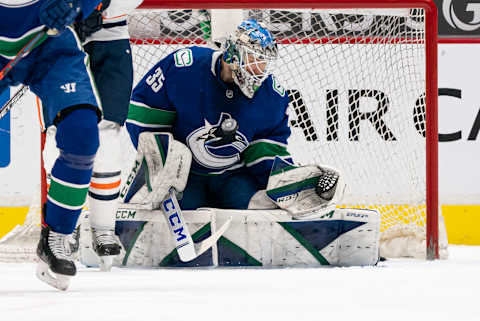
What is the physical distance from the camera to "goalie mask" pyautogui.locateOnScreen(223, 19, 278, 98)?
2684 mm

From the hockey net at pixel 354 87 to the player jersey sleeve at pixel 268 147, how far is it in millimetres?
663

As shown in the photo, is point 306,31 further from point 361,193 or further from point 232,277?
point 232,277

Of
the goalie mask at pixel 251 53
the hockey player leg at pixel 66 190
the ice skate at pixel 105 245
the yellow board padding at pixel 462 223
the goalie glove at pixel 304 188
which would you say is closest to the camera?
the hockey player leg at pixel 66 190

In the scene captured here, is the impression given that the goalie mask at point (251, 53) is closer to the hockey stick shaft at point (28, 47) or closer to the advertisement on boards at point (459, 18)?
the hockey stick shaft at point (28, 47)

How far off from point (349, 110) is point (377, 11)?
2.15 feet

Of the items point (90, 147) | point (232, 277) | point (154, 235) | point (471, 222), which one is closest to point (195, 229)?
point (154, 235)

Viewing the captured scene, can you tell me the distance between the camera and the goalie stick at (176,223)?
8.87 feet

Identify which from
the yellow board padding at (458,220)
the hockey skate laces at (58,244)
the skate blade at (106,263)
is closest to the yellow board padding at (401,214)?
the yellow board padding at (458,220)

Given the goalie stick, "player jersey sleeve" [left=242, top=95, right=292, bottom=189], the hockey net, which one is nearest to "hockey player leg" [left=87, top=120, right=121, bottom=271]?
the goalie stick

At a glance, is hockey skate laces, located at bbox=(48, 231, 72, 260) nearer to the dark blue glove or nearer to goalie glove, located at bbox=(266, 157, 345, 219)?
the dark blue glove

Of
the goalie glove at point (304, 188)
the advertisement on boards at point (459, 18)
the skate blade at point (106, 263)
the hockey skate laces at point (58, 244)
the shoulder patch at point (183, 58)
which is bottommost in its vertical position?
the skate blade at point (106, 263)

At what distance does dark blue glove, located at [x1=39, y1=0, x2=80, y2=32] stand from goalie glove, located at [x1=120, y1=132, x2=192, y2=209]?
98cm

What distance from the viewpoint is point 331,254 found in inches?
112

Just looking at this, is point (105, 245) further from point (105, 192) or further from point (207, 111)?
point (207, 111)
